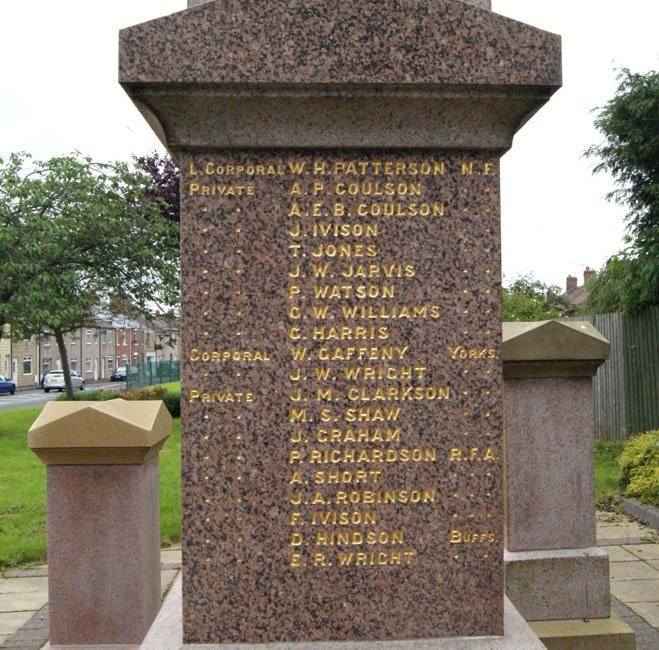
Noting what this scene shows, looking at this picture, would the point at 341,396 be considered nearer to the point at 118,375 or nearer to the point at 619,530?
the point at 619,530

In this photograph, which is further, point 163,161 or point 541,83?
point 163,161

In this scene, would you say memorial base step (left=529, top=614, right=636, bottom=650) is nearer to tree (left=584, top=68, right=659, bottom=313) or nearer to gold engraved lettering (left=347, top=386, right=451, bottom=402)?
gold engraved lettering (left=347, top=386, right=451, bottom=402)

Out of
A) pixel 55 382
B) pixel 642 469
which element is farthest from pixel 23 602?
pixel 55 382

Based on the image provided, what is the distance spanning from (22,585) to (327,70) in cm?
503

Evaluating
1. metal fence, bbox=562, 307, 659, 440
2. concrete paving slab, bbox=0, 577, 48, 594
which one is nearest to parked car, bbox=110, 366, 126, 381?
metal fence, bbox=562, 307, 659, 440

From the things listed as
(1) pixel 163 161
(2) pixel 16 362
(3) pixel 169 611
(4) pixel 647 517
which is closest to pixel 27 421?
(1) pixel 163 161

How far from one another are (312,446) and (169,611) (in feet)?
3.05

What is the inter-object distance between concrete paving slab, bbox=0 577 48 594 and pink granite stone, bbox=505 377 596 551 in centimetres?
376

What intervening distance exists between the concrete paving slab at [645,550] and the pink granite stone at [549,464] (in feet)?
7.23

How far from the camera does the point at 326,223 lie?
2.47m

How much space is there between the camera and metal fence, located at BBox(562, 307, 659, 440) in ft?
35.7

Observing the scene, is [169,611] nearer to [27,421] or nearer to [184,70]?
[184,70]

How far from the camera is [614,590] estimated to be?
16.7 feet

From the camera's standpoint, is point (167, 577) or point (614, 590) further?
point (167, 577)
